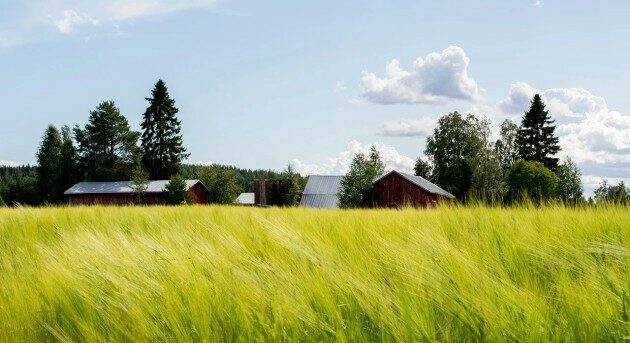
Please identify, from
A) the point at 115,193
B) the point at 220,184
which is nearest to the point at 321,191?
the point at 220,184

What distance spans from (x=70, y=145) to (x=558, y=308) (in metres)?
64.6

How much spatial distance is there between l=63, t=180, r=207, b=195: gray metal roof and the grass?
161 feet

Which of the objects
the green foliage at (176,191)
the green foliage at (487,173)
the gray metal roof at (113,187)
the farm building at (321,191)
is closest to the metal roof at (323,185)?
the farm building at (321,191)

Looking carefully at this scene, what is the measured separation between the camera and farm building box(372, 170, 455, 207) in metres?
42.6

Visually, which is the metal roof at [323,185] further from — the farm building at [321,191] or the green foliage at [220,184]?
the green foliage at [220,184]

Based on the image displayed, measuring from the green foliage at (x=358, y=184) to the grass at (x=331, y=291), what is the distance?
39077 mm

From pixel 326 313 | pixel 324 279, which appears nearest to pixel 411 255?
pixel 324 279

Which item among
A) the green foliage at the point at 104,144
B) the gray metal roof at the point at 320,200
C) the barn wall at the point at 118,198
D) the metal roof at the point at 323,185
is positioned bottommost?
the gray metal roof at the point at 320,200

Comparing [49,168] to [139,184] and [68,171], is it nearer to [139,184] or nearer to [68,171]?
[68,171]

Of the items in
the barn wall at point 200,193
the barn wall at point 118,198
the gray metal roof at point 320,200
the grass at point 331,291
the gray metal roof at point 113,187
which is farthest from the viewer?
the barn wall at point 200,193

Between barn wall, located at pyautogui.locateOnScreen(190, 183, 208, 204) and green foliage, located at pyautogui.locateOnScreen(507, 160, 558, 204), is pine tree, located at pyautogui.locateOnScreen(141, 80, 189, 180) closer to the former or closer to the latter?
barn wall, located at pyautogui.locateOnScreen(190, 183, 208, 204)

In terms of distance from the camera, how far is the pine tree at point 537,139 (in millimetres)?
55969

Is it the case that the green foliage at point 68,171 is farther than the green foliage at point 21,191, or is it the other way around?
the green foliage at point 21,191

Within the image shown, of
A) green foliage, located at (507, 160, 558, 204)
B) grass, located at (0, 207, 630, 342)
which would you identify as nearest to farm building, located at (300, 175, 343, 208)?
green foliage, located at (507, 160, 558, 204)
